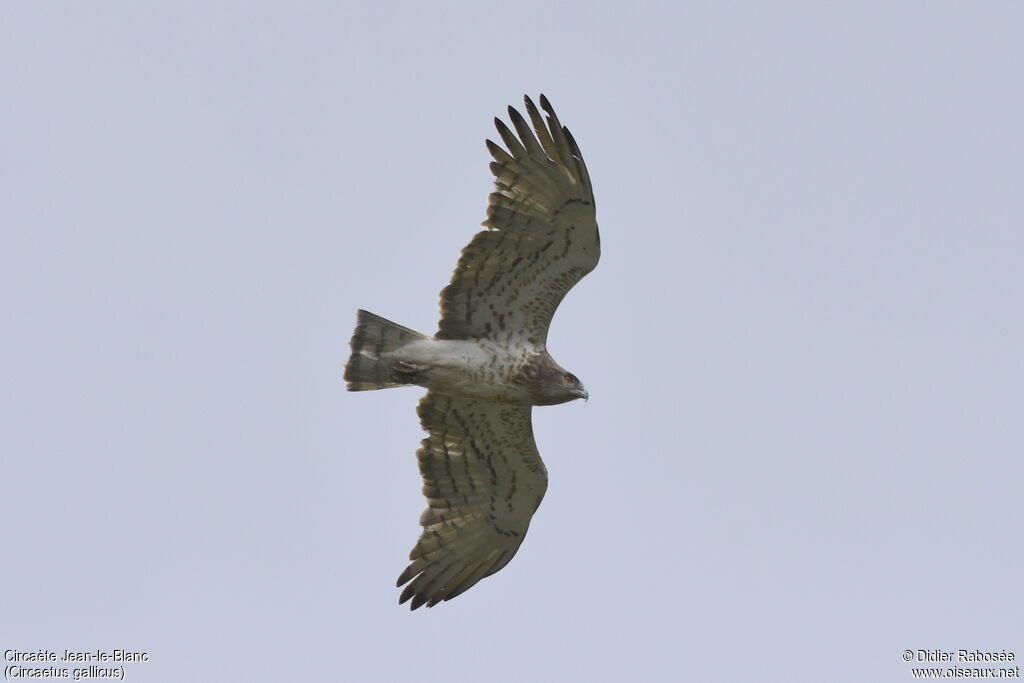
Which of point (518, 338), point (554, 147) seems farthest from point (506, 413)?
point (554, 147)

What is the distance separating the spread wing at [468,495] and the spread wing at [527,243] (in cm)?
103

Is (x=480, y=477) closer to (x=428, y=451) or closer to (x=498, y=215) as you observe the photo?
(x=428, y=451)

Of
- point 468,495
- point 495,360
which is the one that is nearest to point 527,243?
point 495,360

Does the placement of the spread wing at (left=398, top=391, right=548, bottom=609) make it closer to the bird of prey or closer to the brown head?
the bird of prey

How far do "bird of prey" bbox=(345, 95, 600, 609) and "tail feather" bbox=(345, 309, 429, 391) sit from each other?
0.04 feet

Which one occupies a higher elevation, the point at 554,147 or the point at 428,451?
the point at 554,147

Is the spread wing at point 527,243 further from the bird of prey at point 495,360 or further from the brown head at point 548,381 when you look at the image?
the brown head at point 548,381

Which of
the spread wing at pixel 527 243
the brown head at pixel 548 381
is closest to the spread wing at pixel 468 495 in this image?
the brown head at pixel 548 381

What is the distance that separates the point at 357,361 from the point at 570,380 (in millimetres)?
1977

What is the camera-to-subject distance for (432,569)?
14.7 meters

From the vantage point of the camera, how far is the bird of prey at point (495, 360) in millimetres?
13312

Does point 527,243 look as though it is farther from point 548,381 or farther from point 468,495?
point 468,495

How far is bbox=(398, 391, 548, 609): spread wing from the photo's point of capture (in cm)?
1454

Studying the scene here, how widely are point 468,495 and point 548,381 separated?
1.71m
